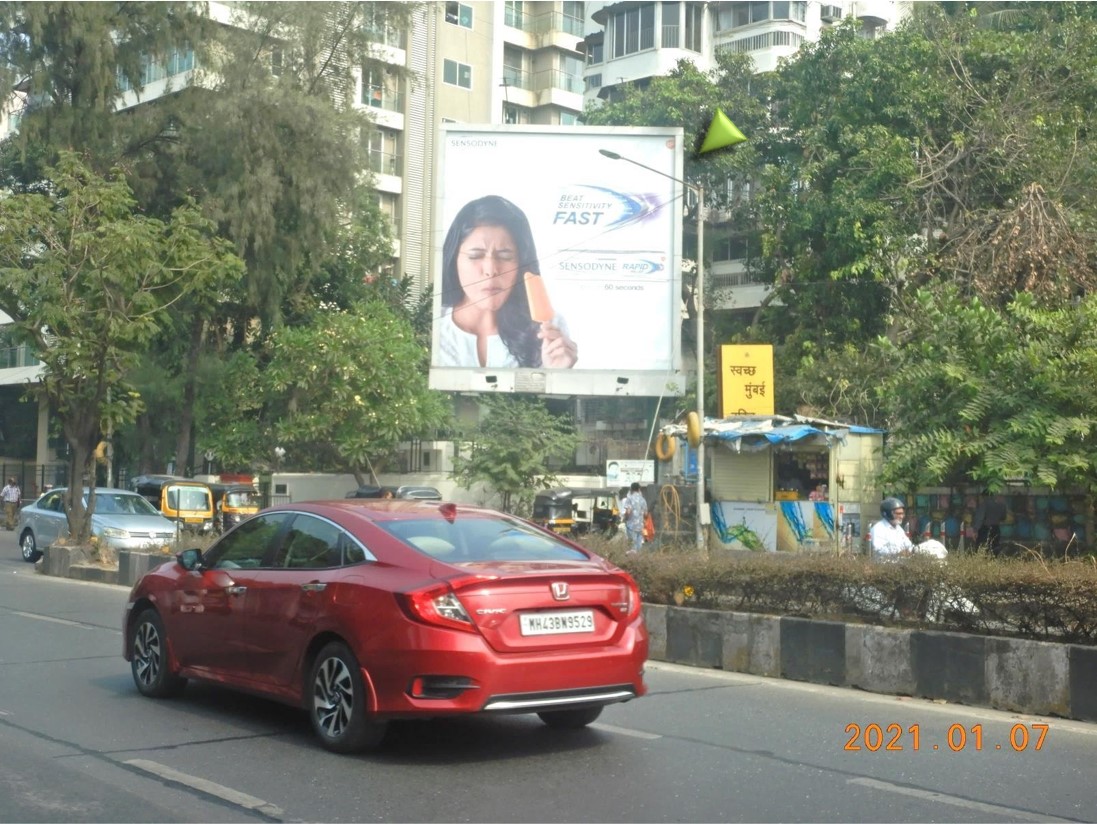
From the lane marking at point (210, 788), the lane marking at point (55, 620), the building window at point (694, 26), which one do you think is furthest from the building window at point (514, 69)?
the lane marking at point (210, 788)

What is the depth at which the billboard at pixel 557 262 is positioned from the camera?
119 feet

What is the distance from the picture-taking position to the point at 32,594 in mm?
17078

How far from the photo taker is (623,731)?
317 inches

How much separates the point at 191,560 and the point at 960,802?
493 cm

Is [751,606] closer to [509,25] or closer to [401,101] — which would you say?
[401,101]

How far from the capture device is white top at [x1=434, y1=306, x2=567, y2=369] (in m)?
36.8

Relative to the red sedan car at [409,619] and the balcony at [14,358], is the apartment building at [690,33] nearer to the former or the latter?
the balcony at [14,358]

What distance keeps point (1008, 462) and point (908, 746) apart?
40.7ft

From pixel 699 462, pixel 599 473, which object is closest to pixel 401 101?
pixel 599 473

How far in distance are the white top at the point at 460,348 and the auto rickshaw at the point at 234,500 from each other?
20.7 ft


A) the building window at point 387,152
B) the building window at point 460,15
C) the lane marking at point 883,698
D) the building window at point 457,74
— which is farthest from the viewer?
the building window at point 460,15
